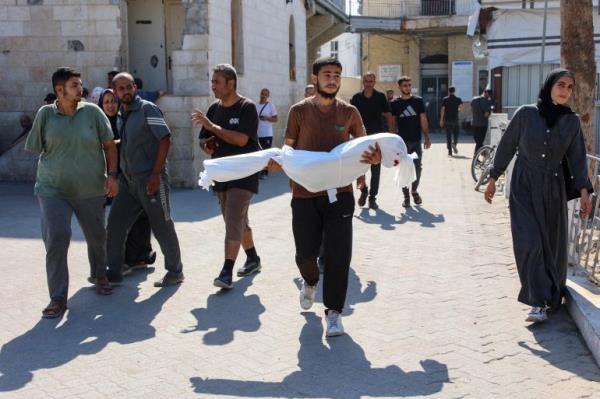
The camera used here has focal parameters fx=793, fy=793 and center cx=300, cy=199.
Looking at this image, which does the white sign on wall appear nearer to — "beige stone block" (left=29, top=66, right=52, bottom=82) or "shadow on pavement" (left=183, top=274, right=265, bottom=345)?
"beige stone block" (left=29, top=66, right=52, bottom=82)

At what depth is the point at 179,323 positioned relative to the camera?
5.83 m

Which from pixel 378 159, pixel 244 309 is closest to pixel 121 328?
pixel 244 309

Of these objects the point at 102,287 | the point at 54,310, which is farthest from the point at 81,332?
the point at 102,287

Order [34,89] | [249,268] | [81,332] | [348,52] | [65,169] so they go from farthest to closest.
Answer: [348,52], [34,89], [249,268], [65,169], [81,332]

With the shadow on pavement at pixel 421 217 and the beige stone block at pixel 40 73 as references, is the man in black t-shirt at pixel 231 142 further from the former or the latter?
the beige stone block at pixel 40 73

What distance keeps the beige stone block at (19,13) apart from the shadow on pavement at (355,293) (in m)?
9.38

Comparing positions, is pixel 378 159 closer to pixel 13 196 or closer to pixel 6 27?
pixel 13 196

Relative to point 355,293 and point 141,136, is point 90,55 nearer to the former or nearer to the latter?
point 141,136

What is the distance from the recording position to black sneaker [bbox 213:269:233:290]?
6.63 metres

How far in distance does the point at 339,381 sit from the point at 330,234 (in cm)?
110

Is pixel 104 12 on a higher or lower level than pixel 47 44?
higher

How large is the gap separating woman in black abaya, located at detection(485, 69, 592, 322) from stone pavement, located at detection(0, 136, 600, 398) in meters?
0.36

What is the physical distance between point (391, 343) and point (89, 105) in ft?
9.94

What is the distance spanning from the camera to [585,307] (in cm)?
542
